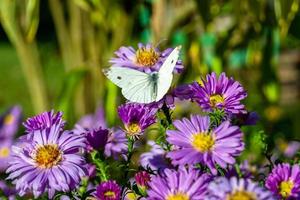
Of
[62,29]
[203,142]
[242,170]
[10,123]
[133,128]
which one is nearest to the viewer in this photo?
[203,142]

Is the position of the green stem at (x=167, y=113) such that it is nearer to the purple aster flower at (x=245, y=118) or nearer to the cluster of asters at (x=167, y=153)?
the cluster of asters at (x=167, y=153)

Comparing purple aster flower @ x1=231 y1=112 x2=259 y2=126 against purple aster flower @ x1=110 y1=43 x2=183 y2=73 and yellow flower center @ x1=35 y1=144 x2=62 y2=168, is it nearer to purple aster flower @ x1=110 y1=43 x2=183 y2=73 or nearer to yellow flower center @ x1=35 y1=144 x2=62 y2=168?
purple aster flower @ x1=110 y1=43 x2=183 y2=73

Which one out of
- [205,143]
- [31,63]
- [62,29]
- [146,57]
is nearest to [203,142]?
[205,143]

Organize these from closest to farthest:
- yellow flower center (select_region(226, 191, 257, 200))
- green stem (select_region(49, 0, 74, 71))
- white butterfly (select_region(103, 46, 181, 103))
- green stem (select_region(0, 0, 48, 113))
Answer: yellow flower center (select_region(226, 191, 257, 200))
white butterfly (select_region(103, 46, 181, 103))
green stem (select_region(0, 0, 48, 113))
green stem (select_region(49, 0, 74, 71))

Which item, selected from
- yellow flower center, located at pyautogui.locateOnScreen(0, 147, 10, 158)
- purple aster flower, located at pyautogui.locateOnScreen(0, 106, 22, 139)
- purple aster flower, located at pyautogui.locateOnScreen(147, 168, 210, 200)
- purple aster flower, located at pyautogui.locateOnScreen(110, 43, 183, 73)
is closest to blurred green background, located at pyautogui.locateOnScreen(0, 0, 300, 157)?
purple aster flower, located at pyautogui.locateOnScreen(0, 106, 22, 139)

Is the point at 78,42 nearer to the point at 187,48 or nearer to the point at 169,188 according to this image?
the point at 187,48

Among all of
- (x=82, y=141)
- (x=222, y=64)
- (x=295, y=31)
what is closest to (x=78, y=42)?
(x=222, y=64)

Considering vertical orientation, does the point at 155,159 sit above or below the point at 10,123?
below

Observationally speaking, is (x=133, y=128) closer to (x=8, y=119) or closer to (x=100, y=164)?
(x=100, y=164)
